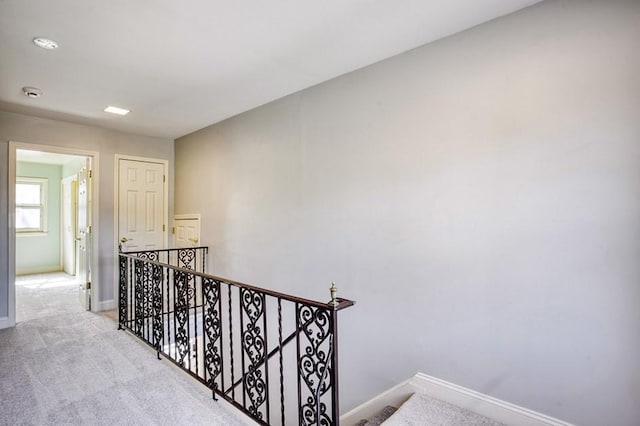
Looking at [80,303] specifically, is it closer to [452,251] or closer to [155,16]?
[155,16]

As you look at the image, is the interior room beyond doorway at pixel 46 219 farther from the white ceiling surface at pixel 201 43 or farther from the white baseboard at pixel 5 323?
the white ceiling surface at pixel 201 43

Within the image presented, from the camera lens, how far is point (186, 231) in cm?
484

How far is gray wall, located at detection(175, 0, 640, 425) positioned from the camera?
5.54 ft

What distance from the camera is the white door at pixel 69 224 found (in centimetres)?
656

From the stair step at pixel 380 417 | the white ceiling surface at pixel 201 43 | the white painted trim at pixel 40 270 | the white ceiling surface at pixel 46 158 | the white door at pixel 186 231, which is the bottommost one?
the stair step at pixel 380 417

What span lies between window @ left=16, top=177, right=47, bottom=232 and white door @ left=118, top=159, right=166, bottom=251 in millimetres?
3781

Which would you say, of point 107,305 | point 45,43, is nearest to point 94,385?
point 107,305

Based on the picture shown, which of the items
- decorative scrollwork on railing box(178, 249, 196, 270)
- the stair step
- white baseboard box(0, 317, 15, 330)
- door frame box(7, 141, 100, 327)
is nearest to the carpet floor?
white baseboard box(0, 317, 15, 330)

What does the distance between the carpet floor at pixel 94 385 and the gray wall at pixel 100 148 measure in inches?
42.0

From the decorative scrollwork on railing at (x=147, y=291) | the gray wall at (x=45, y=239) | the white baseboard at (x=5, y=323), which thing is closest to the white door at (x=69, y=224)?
the gray wall at (x=45, y=239)

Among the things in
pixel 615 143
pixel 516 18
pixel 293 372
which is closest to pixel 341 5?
pixel 516 18

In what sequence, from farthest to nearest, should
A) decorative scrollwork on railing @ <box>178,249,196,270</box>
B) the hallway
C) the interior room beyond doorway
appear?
1. the interior room beyond doorway
2. decorative scrollwork on railing @ <box>178,249,196,270</box>
3. the hallway

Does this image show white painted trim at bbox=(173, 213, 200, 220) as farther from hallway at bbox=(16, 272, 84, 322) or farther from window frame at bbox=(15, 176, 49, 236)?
window frame at bbox=(15, 176, 49, 236)

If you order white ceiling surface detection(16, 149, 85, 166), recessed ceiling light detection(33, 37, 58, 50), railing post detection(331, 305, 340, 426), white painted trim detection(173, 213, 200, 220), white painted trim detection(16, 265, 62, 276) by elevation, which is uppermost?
recessed ceiling light detection(33, 37, 58, 50)
